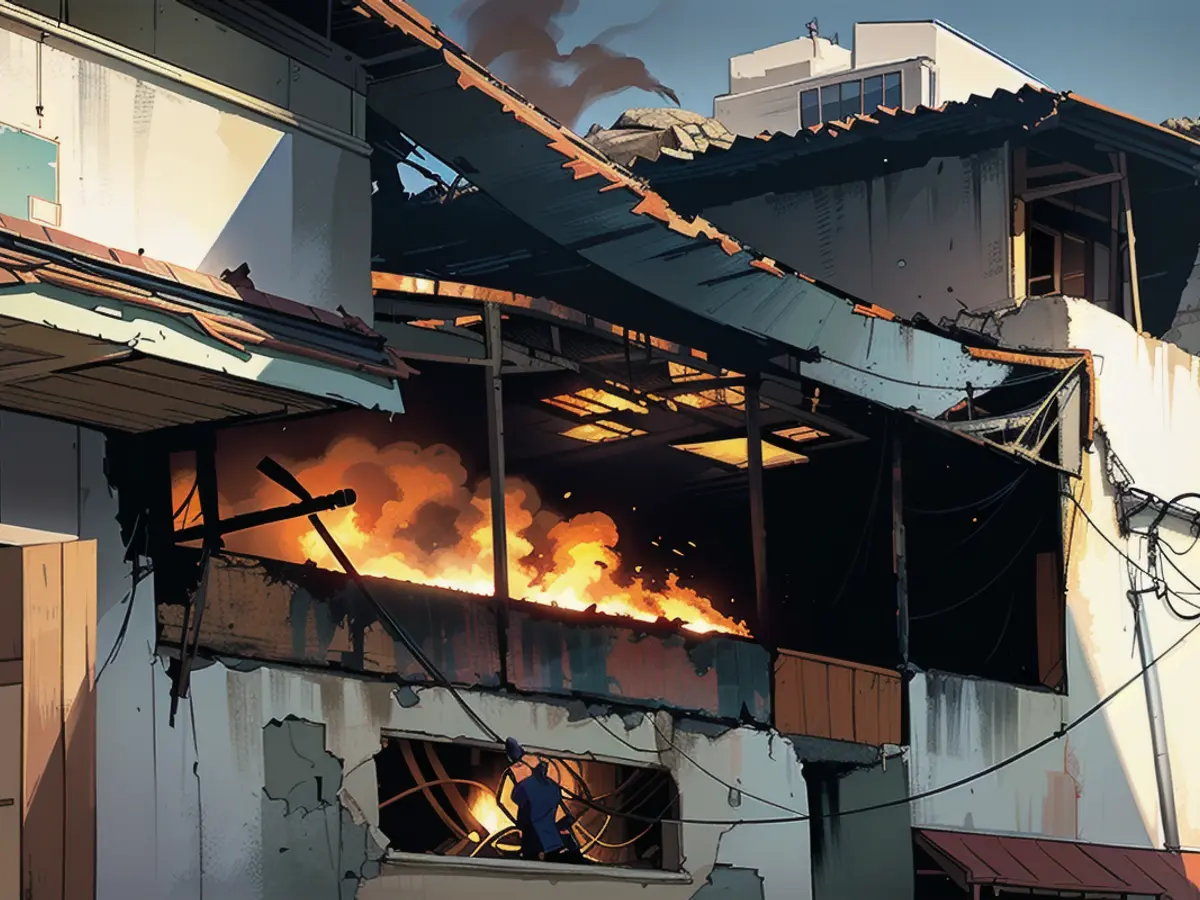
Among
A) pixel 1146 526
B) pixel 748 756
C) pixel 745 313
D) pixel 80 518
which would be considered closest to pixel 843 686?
pixel 748 756

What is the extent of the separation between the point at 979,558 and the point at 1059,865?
13.3 feet

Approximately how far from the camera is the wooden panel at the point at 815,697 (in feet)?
56.8

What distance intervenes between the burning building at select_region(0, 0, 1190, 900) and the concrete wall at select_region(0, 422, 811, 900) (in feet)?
0.09

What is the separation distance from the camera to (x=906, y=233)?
22.9m

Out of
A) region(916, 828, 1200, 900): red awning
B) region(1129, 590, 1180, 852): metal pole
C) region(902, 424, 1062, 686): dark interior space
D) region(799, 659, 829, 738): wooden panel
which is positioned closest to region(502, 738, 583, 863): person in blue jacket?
region(799, 659, 829, 738): wooden panel

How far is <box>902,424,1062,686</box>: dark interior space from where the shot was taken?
2050 cm

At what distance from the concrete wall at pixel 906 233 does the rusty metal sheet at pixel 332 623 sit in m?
10.2

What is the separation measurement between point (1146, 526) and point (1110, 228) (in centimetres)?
430

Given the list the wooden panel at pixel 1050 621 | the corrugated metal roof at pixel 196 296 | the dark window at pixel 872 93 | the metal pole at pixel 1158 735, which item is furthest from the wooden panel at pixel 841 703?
the dark window at pixel 872 93

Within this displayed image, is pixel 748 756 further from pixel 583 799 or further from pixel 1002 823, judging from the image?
pixel 1002 823

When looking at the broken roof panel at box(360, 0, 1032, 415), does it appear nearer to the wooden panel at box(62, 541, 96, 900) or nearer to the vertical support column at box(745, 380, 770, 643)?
the vertical support column at box(745, 380, 770, 643)

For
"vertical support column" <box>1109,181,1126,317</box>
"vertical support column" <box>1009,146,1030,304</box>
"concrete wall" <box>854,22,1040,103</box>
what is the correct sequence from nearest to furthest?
1. "vertical support column" <box>1009,146,1030,304</box>
2. "vertical support column" <box>1109,181,1126,317</box>
3. "concrete wall" <box>854,22,1040,103</box>

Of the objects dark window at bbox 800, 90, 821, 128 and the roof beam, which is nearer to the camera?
the roof beam

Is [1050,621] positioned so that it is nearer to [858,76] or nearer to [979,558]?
[979,558]
